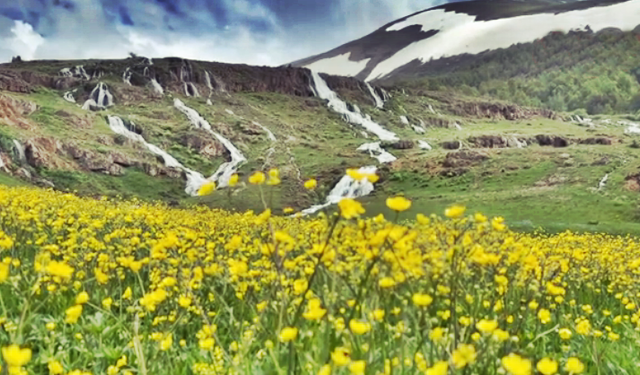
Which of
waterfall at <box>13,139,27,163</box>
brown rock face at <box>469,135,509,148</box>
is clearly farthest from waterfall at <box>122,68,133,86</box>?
brown rock face at <box>469,135,509,148</box>

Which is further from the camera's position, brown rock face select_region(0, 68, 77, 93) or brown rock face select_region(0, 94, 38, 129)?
brown rock face select_region(0, 68, 77, 93)

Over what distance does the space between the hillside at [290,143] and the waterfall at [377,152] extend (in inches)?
13.5

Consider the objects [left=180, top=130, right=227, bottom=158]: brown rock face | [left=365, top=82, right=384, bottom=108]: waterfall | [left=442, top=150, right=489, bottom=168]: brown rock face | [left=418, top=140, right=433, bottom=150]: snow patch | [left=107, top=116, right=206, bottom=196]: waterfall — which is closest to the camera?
[left=107, top=116, right=206, bottom=196]: waterfall

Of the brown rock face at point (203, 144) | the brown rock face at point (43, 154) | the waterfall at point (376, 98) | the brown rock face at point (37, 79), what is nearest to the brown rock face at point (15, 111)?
the brown rock face at point (43, 154)

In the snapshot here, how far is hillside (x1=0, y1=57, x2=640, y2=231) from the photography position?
193 ft

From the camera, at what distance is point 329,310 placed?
9.25 ft

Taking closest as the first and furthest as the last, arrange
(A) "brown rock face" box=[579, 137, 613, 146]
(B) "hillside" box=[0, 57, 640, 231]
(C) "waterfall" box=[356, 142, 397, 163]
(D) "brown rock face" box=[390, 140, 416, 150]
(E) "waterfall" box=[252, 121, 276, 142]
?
(B) "hillside" box=[0, 57, 640, 231], (C) "waterfall" box=[356, 142, 397, 163], (D) "brown rock face" box=[390, 140, 416, 150], (A) "brown rock face" box=[579, 137, 613, 146], (E) "waterfall" box=[252, 121, 276, 142]

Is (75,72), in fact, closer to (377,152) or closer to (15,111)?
(15,111)

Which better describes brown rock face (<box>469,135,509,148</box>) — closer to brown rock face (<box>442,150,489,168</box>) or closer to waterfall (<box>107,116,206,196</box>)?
brown rock face (<box>442,150,489,168</box>)

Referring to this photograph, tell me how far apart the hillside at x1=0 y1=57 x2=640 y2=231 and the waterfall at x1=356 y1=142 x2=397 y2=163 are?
13.5 inches

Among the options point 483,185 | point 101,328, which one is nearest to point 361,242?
point 101,328

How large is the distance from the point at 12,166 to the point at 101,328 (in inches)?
2468

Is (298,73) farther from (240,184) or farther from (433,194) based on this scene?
(240,184)

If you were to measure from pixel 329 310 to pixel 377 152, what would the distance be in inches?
3703
